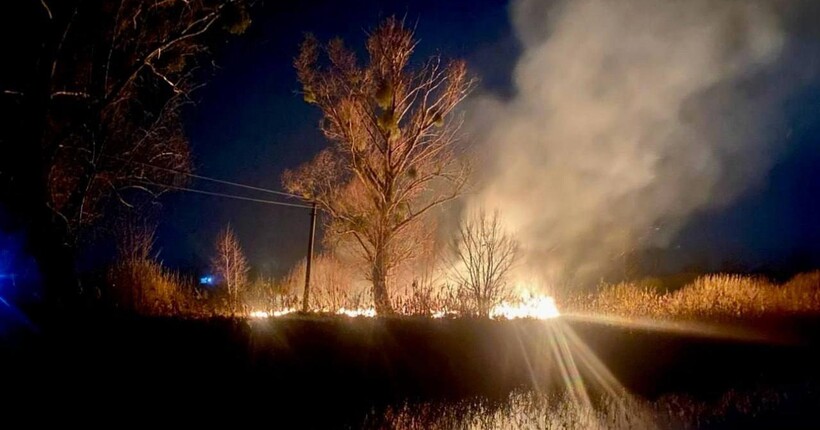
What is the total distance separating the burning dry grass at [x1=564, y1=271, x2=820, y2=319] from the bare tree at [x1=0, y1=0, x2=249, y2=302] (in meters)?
10.7

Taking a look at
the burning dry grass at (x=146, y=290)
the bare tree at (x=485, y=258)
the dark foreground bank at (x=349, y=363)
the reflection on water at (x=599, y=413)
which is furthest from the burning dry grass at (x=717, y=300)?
the burning dry grass at (x=146, y=290)

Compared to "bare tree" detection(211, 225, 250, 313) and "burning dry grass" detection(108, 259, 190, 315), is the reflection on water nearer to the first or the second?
"burning dry grass" detection(108, 259, 190, 315)

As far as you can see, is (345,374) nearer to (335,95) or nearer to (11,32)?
(11,32)

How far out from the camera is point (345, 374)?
33.4ft

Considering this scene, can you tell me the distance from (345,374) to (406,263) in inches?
535

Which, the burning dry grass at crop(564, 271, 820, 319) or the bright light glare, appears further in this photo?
the burning dry grass at crop(564, 271, 820, 319)

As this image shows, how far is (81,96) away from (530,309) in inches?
416

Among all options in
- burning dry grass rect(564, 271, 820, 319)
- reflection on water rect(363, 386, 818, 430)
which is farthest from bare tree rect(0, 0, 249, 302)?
burning dry grass rect(564, 271, 820, 319)

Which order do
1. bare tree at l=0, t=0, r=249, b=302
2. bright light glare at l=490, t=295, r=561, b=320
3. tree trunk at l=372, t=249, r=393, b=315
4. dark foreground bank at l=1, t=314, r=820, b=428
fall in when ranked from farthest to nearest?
tree trunk at l=372, t=249, r=393, b=315, bright light glare at l=490, t=295, r=561, b=320, bare tree at l=0, t=0, r=249, b=302, dark foreground bank at l=1, t=314, r=820, b=428

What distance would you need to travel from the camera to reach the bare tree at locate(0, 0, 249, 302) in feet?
36.0

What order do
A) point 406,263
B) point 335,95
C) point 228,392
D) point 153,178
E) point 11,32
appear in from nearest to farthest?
point 228,392 → point 11,32 → point 153,178 → point 335,95 → point 406,263

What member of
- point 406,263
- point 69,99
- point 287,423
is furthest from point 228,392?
point 406,263

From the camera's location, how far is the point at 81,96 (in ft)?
39.7

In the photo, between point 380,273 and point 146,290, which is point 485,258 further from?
point 146,290
